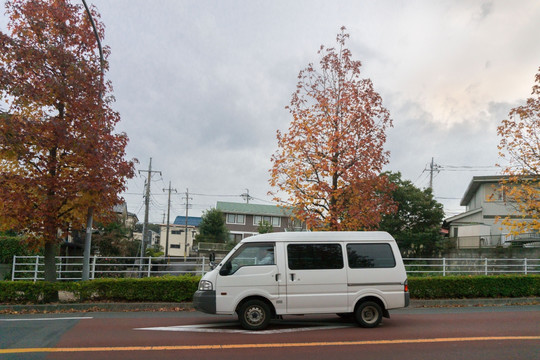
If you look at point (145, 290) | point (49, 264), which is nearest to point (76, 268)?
point (49, 264)

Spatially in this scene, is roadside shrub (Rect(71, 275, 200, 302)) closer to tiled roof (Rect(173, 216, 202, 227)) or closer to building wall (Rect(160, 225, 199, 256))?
building wall (Rect(160, 225, 199, 256))

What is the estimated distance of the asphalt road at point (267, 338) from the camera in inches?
284

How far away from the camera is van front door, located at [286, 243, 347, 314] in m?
9.45

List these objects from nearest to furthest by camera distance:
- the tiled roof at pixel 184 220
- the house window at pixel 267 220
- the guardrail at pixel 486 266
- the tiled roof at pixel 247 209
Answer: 1. the guardrail at pixel 486 266
2. the tiled roof at pixel 247 209
3. the house window at pixel 267 220
4. the tiled roof at pixel 184 220

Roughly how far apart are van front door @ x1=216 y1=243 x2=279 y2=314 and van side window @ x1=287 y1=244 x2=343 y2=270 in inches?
17.2

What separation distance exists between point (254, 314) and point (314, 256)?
1.83 m

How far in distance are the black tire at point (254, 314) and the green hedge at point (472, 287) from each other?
302 inches

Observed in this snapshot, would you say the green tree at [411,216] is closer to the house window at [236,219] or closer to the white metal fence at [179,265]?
the white metal fence at [179,265]

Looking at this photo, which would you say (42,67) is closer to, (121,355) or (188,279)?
(188,279)

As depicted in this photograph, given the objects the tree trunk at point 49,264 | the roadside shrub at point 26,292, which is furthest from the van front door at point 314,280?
the tree trunk at point 49,264

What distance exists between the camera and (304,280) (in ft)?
31.2

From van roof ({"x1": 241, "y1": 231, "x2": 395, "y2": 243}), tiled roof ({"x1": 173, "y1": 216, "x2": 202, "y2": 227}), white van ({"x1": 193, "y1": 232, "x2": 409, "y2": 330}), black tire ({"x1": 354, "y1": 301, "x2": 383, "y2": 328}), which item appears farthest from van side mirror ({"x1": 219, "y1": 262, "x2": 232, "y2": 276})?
tiled roof ({"x1": 173, "y1": 216, "x2": 202, "y2": 227})

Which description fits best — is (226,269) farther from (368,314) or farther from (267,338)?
(368,314)

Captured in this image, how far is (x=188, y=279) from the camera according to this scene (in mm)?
14000
